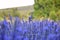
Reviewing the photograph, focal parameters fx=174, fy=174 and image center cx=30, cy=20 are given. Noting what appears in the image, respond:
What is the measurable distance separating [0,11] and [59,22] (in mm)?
547

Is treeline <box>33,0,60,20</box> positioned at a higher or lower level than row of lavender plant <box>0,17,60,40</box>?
higher

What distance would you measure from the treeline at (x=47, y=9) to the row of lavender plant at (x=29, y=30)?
0.19ft

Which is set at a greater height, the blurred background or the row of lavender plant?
the blurred background

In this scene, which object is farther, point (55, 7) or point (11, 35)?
point (55, 7)

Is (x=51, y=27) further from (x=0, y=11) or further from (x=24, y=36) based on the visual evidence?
(x=0, y=11)

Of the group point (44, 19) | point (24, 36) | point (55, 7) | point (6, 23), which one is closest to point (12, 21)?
point (6, 23)

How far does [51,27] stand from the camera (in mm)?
1571

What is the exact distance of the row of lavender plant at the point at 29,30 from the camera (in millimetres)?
1511

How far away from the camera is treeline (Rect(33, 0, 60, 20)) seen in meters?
1.59

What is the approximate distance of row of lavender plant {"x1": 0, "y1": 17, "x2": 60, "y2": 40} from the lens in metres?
1.51

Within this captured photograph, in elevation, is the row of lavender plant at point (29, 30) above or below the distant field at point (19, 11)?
below

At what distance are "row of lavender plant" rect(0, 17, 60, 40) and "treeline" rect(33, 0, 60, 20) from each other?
0.19ft

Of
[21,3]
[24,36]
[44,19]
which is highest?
[21,3]

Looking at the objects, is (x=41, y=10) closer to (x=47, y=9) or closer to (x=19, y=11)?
(x=47, y=9)
